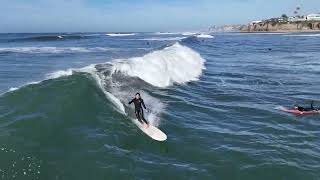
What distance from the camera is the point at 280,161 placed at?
15188 mm

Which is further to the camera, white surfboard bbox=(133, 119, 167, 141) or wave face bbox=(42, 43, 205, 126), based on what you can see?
wave face bbox=(42, 43, 205, 126)

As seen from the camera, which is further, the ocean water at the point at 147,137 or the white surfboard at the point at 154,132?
the white surfboard at the point at 154,132

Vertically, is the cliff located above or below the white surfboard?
above

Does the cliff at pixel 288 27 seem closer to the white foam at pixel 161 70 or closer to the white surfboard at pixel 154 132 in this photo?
the white foam at pixel 161 70

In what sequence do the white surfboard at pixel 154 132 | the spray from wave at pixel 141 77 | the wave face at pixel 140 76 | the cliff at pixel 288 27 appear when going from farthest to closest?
the cliff at pixel 288 27
the wave face at pixel 140 76
the spray from wave at pixel 141 77
the white surfboard at pixel 154 132

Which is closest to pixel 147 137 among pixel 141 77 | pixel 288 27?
pixel 141 77

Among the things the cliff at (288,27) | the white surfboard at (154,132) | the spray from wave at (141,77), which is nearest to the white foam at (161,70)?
the spray from wave at (141,77)

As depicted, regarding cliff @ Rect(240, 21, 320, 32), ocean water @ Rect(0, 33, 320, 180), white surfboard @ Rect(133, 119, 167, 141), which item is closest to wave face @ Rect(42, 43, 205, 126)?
ocean water @ Rect(0, 33, 320, 180)

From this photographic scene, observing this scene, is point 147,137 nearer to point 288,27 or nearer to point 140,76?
point 140,76

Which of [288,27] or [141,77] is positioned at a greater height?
[288,27]

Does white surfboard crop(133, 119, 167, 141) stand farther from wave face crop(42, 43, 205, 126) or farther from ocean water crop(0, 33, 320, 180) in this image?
wave face crop(42, 43, 205, 126)

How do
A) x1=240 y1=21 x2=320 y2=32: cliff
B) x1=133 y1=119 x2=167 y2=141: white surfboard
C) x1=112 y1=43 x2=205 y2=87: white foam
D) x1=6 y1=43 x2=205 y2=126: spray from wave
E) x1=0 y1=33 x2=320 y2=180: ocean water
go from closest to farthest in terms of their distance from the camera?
x1=0 y1=33 x2=320 y2=180: ocean water → x1=133 y1=119 x2=167 y2=141: white surfboard → x1=6 y1=43 x2=205 y2=126: spray from wave → x1=112 y1=43 x2=205 y2=87: white foam → x1=240 y1=21 x2=320 y2=32: cliff

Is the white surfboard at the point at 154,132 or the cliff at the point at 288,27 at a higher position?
the cliff at the point at 288,27

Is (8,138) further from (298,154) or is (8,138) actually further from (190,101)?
(190,101)
